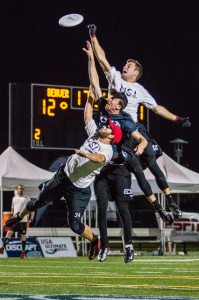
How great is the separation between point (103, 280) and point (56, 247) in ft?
38.4

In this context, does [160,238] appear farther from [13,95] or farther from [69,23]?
[69,23]

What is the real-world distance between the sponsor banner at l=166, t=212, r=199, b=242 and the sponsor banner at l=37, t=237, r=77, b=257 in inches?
156

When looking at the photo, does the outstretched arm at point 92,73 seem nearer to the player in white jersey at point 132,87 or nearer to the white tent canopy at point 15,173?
the player in white jersey at point 132,87

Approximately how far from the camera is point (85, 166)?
1135 centimetres

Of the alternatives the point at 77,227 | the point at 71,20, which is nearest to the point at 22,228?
the point at 77,227

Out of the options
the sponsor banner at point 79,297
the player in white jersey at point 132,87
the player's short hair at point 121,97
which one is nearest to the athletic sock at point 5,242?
the player in white jersey at point 132,87

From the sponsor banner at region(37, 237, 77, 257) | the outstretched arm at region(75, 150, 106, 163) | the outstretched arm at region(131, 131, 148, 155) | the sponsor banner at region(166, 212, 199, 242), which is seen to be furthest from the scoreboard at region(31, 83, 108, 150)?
the outstretched arm at region(75, 150, 106, 163)

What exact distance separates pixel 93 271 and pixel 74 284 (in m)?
3.90

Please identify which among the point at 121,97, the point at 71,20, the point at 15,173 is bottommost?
the point at 15,173

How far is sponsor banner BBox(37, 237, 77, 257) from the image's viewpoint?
2466 centimetres

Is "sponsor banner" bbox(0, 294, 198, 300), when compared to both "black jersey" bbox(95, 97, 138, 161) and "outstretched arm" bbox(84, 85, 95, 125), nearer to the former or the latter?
"black jersey" bbox(95, 97, 138, 161)

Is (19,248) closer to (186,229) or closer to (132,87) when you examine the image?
(186,229)

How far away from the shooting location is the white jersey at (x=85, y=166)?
11136 mm

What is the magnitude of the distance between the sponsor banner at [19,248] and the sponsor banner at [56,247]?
0.29m
